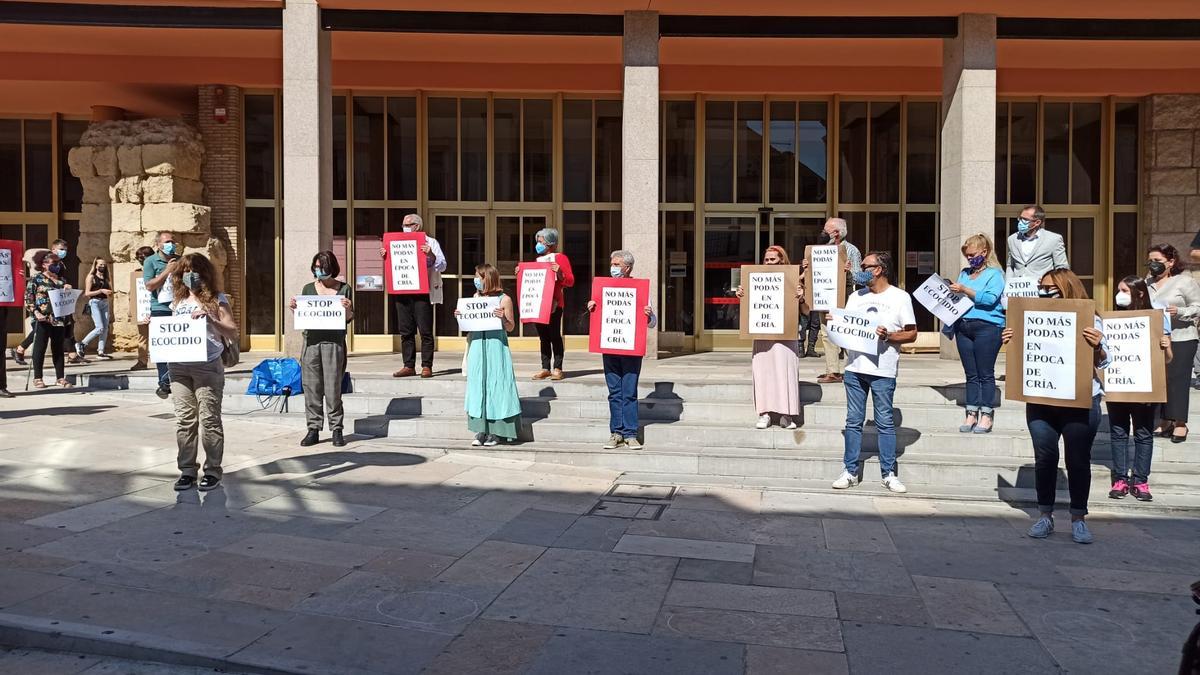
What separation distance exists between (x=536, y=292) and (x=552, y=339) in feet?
2.36

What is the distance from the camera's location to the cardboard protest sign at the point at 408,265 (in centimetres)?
1192

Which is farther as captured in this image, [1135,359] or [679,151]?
[679,151]

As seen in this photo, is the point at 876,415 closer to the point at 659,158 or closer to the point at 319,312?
the point at 319,312

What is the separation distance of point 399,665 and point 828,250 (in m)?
7.38

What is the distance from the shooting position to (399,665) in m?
4.59

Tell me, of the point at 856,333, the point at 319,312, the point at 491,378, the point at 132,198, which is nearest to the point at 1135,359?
the point at 856,333

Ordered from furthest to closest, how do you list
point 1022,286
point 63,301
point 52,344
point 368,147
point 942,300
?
point 368,147, point 63,301, point 52,344, point 1022,286, point 942,300

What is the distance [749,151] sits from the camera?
1767 centimetres

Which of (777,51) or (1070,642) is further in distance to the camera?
(777,51)

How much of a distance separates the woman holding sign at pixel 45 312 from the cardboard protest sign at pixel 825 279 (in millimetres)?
9729

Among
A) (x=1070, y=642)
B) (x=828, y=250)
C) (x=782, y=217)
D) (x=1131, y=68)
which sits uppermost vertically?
(x=1131, y=68)

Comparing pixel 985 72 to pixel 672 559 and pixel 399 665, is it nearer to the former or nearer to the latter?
pixel 672 559

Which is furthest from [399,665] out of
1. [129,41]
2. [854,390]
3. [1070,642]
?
[129,41]

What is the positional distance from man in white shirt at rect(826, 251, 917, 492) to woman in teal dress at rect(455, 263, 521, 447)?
345 centimetres
